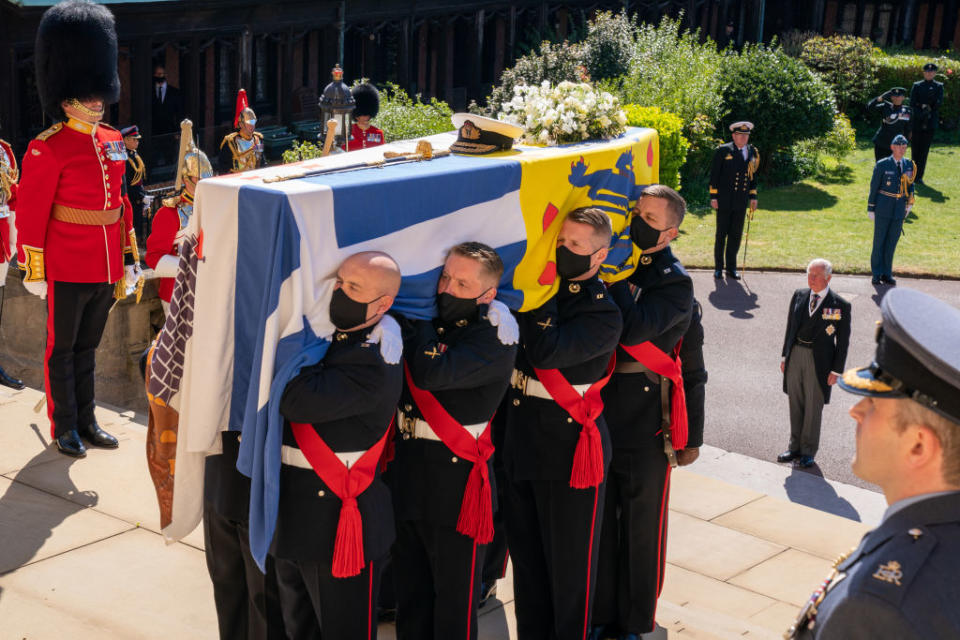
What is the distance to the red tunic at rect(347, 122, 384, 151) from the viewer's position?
1162cm

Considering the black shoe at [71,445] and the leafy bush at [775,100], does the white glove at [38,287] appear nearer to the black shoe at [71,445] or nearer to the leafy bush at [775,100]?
the black shoe at [71,445]

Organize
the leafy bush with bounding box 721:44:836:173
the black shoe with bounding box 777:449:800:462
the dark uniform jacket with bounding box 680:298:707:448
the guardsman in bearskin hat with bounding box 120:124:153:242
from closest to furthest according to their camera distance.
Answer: the dark uniform jacket with bounding box 680:298:707:448 → the black shoe with bounding box 777:449:800:462 → the guardsman in bearskin hat with bounding box 120:124:153:242 → the leafy bush with bounding box 721:44:836:173

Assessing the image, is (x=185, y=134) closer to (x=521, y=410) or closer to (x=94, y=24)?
(x=94, y=24)

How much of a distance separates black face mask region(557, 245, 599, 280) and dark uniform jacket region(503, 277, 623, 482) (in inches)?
A: 1.7

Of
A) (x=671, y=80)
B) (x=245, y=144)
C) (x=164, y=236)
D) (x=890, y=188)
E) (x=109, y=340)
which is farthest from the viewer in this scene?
(x=671, y=80)

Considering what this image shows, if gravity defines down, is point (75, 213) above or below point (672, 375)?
A: above

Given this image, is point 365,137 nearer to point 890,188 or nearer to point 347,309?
point 890,188

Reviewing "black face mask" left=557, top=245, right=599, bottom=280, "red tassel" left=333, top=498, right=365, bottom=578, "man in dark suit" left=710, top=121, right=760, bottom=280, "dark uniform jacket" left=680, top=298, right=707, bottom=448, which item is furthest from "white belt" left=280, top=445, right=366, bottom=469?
"man in dark suit" left=710, top=121, right=760, bottom=280

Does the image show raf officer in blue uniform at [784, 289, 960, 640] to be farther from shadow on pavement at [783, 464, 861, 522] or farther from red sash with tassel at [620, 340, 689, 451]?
shadow on pavement at [783, 464, 861, 522]

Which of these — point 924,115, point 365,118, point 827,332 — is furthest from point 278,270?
point 924,115

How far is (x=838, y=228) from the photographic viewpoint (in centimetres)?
1579

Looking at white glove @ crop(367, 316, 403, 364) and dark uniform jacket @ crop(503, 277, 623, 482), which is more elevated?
white glove @ crop(367, 316, 403, 364)

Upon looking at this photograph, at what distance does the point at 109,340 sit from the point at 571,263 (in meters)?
4.19

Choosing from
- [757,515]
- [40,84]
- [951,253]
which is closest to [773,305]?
[951,253]
